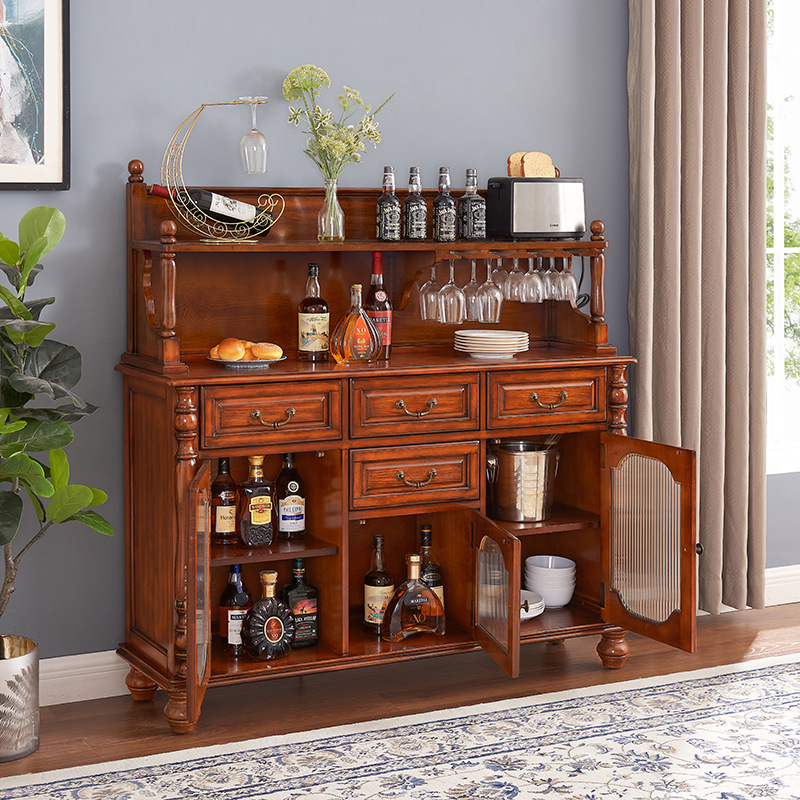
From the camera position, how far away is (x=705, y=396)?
3742 mm

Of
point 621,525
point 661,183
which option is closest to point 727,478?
point 621,525

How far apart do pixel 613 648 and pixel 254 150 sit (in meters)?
1.79

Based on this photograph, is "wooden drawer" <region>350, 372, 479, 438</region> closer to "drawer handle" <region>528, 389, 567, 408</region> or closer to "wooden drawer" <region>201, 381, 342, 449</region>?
"wooden drawer" <region>201, 381, 342, 449</region>

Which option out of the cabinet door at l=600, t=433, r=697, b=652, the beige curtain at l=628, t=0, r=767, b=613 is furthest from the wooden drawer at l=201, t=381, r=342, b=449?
the beige curtain at l=628, t=0, r=767, b=613

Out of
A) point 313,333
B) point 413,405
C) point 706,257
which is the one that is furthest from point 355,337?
point 706,257

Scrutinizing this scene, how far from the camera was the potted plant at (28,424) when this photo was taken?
104 inches

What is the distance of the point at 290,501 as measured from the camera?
309 centimetres

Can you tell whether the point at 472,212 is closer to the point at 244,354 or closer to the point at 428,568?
the point at 244,354

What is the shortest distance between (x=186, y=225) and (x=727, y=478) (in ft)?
6.52

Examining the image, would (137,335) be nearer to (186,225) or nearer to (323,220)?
(186,225)

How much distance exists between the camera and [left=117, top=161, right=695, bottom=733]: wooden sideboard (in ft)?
9.27

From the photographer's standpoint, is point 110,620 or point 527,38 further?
point 527,38

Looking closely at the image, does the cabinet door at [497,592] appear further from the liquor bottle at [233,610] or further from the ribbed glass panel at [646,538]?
the liquor bottle at [233,610]

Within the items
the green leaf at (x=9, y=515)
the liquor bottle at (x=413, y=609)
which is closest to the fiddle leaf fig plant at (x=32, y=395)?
the green leaf at (x=9, y=515)
